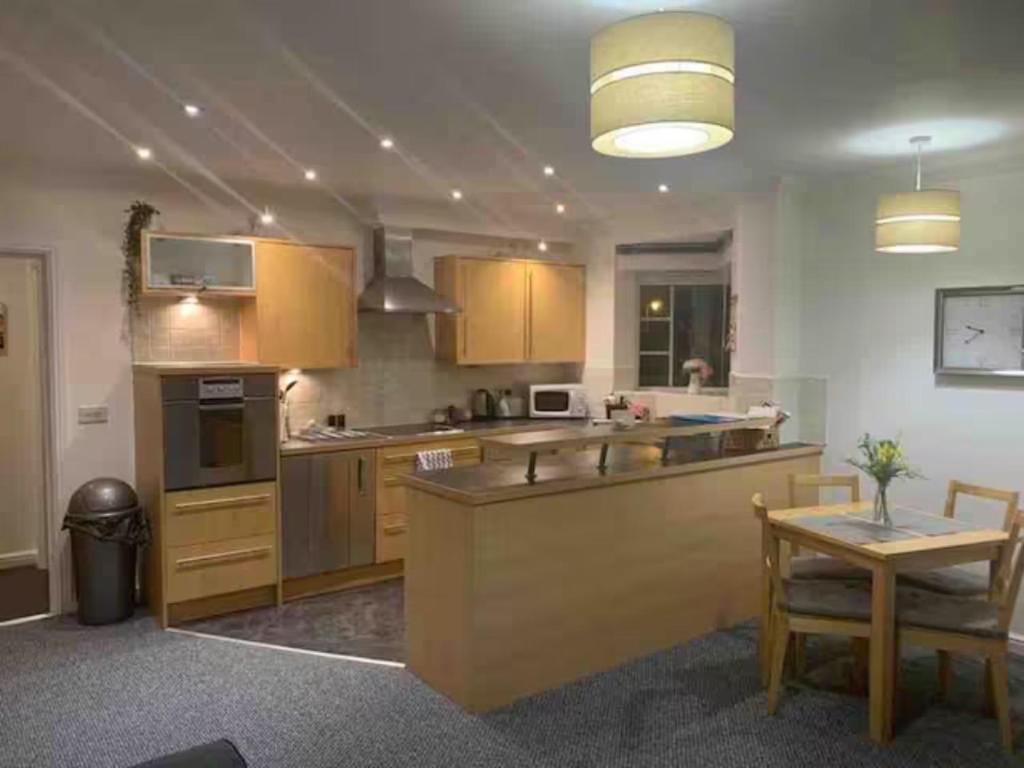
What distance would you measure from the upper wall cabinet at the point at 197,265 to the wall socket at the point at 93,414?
0.76 m

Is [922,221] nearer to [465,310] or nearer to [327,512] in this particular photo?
[465,310]

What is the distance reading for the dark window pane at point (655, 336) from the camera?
6.77 metres

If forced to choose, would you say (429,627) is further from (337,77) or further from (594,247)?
(594,247)

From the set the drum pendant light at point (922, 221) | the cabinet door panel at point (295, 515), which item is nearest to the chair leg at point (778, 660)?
the drum pendant light at point (922, 221)

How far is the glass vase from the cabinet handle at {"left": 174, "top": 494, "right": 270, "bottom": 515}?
329 cm

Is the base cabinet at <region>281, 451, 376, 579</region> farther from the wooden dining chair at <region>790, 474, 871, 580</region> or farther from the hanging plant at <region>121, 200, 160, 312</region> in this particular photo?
the wooden dining chair at <region>790, 474, 871, 580</region>

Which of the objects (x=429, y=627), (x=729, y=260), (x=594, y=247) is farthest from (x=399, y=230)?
(x=429, y=627)

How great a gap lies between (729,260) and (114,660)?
4.92 m

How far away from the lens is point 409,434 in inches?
216

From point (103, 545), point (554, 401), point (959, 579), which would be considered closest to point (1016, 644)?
point (959, 579)

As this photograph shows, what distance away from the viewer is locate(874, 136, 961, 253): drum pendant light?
3.80 metres

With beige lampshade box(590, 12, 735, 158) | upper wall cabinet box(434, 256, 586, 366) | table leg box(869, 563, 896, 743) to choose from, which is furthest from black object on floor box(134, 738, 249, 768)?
upper wall cabinet box(434, 256, 586, 366)

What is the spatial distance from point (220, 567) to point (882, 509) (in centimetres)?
353

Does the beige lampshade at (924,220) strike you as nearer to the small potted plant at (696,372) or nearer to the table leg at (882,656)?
the table leg at (882,656)
